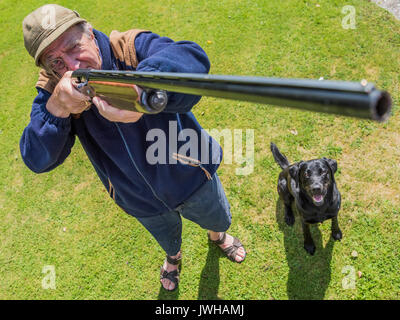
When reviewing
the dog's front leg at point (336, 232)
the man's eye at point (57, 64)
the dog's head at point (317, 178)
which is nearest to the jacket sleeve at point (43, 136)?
the man's eye at point (57, 64)

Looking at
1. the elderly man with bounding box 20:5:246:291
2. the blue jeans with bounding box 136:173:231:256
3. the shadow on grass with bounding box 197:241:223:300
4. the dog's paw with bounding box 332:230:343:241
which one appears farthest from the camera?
the shadow on grass with bounding box 197:241:223:300

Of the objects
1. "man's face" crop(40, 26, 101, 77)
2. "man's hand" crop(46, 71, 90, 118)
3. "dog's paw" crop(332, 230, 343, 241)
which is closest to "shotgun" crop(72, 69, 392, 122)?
"man's hand" crop(46, 71, 90, 118)

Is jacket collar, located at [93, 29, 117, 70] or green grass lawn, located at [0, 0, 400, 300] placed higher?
jacket collar, located at [93, 29, 117, 70]

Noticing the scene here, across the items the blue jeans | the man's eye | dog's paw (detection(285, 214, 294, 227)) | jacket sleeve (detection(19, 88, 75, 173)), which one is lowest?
dog's paw (detection(285, 214, 294, 227))

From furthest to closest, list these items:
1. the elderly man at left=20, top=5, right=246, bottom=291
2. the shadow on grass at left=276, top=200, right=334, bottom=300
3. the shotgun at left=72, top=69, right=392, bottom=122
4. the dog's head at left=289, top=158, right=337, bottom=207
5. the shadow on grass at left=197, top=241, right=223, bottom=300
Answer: the shadow on grass at left=197, top=241, right=223, bottom=300
the shadow on grass at left=276, top=200, right=334, bottom=300
the dog's head at left=289, top=158, right=337, bottom=207
the elderly man at left=20, top=5, right=246, bottom=291
the shotgun at left=72, top=69, right=392, bottom=122

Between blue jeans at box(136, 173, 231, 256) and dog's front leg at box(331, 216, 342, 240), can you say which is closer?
blue jeans at box(136, 173, 231, 256)

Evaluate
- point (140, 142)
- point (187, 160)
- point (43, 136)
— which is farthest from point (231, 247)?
point (43, 136)

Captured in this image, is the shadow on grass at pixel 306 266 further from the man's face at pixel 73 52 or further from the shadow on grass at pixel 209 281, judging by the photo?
the man's face at pixel 73 52

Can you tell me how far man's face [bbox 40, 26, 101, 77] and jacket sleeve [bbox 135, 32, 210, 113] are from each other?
0.33 m

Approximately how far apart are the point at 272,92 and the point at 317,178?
108 inches

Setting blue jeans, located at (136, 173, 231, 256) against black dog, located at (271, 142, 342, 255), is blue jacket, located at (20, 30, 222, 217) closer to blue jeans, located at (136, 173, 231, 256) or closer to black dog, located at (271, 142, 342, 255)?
blue jeans, located at (136, 173, 231, 256)

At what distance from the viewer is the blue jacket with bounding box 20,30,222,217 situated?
75.7 inches

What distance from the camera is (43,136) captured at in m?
2.06

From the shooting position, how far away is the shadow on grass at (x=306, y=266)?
3.93 m
